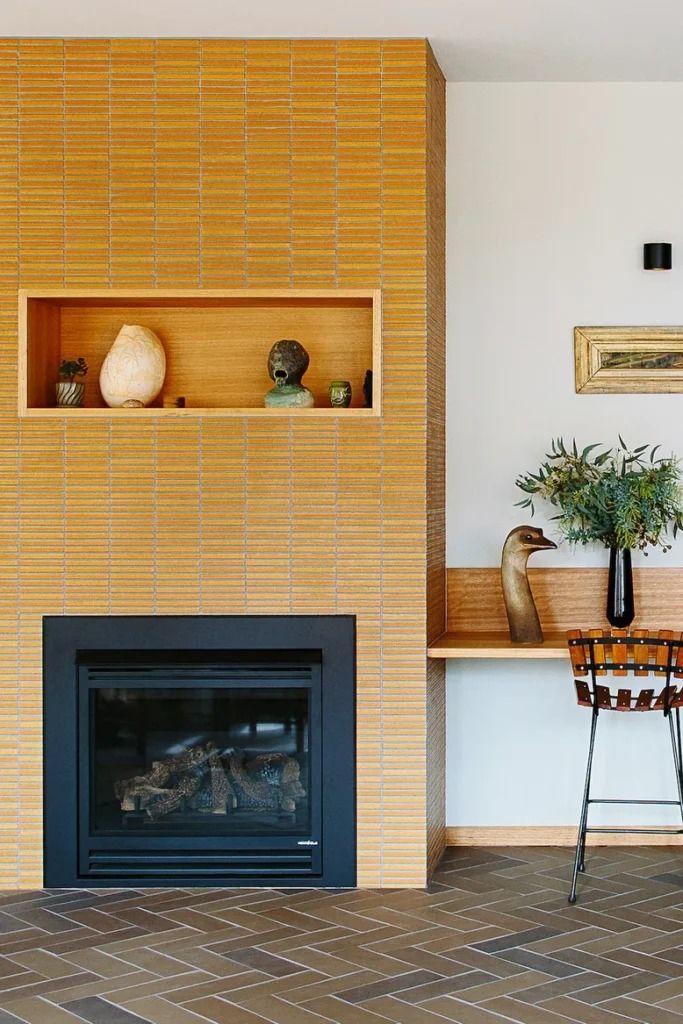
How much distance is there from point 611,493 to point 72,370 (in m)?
1.96

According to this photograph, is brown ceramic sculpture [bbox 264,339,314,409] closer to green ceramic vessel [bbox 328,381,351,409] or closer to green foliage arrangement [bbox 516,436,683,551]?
green ceramic vessel [bbox 328,381,351,409]

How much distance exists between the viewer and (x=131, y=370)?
436 cm

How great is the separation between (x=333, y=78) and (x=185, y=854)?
2693 millimetres

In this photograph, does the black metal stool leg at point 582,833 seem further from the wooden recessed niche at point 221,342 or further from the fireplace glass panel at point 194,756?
the wooden recessed niche at point 221,342

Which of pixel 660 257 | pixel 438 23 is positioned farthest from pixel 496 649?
pixel 438 23

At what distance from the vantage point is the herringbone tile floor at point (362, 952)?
10.5ft

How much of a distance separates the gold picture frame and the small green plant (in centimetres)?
186

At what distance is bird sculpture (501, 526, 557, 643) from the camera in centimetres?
445

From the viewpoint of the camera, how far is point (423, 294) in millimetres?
4281

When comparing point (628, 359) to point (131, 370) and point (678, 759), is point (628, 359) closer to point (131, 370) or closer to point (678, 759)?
point (678, 759)

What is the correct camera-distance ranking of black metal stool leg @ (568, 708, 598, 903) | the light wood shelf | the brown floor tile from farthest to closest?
the light wood shelf → black metal stool leg @ (568, 708, 598, 903) → the brown floor tile

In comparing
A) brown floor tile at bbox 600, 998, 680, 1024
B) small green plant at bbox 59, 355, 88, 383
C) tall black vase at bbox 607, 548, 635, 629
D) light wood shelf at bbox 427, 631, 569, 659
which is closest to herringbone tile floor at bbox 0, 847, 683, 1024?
brown floor tile at bbox 600, 998, 680, 1024

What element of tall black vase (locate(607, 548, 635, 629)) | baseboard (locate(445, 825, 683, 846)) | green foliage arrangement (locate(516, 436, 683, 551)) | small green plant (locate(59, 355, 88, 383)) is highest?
small green plant (locate(59, 355, 88, 383))

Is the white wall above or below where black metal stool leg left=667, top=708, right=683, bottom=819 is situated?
above
